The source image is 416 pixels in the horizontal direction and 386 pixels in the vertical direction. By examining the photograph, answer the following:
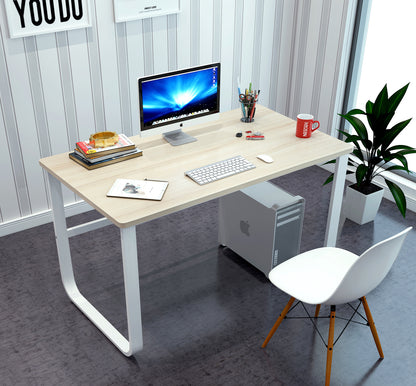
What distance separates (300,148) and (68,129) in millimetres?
1599

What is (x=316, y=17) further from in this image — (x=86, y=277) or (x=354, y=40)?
(x=86, y=277)

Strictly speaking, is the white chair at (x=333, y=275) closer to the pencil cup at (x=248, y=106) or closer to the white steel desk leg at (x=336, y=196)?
the white steel desk leg at (x=336, y=196)

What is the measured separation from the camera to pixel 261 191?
11.3 ft

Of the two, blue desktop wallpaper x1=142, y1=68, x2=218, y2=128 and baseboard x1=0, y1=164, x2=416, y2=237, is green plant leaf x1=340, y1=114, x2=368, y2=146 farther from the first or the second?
blue desktop wallpaper x1=142, y1=68, x2=218, y2=128

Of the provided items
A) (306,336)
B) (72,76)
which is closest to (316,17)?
(72,76)

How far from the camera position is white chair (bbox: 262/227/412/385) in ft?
7.86

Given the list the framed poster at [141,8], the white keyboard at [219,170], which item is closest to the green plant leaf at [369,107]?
the white keyboard at [219,170]

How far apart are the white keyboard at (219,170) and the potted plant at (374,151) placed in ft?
3.61

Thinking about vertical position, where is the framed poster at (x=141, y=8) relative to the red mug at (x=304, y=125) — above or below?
above

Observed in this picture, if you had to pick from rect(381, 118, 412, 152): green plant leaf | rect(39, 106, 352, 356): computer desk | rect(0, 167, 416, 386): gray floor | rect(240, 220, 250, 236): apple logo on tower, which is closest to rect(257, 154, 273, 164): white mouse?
rect(39, 106, 352, 356): computer desk

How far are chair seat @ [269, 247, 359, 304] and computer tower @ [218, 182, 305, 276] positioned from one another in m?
0.49

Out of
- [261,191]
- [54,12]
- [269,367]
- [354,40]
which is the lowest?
[269,367]

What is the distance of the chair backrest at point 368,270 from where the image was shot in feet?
7.74

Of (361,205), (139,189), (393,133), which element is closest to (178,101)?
(139,189)
